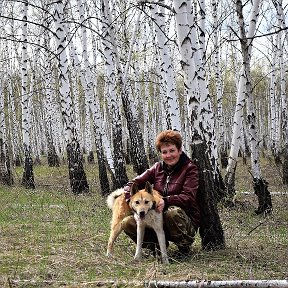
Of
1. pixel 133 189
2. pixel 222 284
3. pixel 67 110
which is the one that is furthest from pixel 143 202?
pixel 67 110

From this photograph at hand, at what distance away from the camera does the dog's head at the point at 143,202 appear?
471 cm

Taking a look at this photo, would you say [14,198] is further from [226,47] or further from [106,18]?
[226,47]

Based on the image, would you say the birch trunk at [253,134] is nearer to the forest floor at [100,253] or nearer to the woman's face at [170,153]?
the forest floor at [100,253]

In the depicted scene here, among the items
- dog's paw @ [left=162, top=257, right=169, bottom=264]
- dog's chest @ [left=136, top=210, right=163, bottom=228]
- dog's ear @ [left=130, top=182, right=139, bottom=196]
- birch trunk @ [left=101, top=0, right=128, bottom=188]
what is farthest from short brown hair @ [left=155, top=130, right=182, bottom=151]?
birch trunk @ [left=101, top=0, right=128, bottom=188]

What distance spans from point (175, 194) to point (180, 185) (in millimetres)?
114

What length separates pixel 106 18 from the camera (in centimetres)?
1106

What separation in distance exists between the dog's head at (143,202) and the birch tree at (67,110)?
746 centimetres

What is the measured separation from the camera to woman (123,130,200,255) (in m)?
4.93

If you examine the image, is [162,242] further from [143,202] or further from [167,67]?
[167,67]

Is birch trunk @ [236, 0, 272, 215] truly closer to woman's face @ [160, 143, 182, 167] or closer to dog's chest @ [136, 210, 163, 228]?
woman's face @ [160, 143, 182, 167]

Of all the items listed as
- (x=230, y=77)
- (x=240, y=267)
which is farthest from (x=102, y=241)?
(x=230, y=77)

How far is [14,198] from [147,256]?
249 inches

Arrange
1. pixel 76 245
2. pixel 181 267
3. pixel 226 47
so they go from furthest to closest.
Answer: pixel 226 47 < pixel 76 245 < pixel 181 267

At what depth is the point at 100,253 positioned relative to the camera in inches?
208
